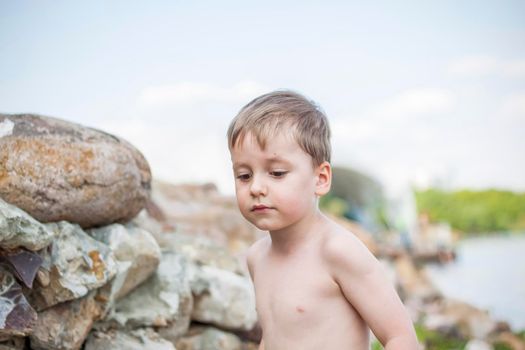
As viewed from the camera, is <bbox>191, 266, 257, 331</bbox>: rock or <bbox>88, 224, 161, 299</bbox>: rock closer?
<bbox>88, 224, 161, 299</bbox>: rock

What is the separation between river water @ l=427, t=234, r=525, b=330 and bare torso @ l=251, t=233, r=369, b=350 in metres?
5.46

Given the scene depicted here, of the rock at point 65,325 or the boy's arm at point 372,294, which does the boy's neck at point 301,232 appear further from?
the rock at point 65,325

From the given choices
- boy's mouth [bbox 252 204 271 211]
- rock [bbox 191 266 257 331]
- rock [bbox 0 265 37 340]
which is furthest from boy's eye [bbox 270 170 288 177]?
rock [bbox 191 266 257 331]

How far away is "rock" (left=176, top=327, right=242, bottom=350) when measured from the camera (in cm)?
279

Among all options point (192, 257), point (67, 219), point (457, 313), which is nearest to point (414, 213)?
point (457, 313)

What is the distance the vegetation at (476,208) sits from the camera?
12.6 metres

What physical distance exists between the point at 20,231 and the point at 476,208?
43.6 feet

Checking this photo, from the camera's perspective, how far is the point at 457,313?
255 inches

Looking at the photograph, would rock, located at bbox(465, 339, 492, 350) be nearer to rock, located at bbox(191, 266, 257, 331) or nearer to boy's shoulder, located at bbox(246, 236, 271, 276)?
rock, located at bbox(191, 266, 257, 331)

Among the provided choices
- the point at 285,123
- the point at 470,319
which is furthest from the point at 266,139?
the point at 470,319

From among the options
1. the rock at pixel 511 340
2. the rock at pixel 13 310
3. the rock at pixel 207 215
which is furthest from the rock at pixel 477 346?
the rock at pixel 13 310

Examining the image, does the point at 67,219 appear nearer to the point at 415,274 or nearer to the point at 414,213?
the point at 415,274

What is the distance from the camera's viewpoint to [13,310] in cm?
190

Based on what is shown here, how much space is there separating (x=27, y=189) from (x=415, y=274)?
834 centimetres
